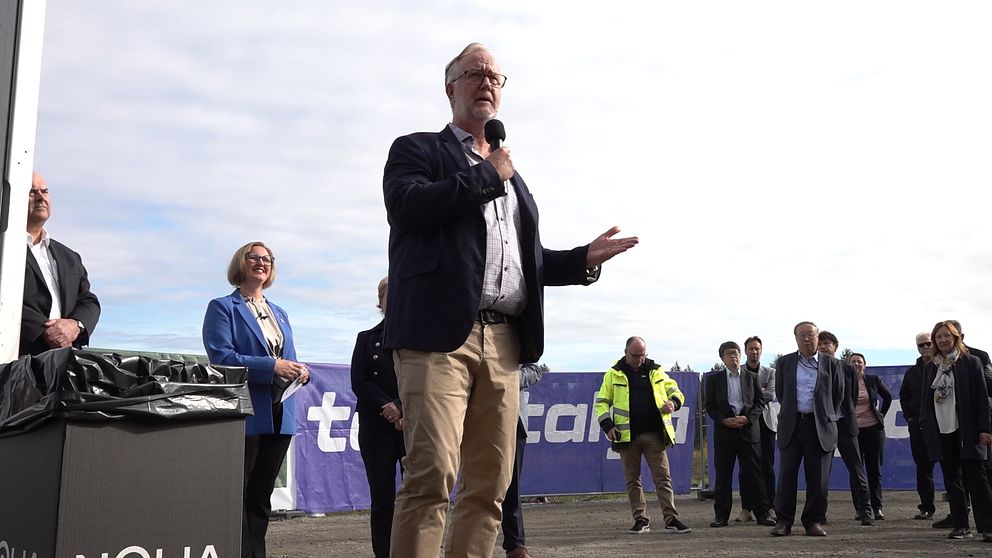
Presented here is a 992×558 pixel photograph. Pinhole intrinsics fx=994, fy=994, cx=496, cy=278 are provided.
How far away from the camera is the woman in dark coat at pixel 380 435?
19.6ft

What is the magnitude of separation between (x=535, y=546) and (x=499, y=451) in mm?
6165

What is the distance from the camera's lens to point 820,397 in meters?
9.90

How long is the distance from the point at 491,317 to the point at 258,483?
8.47 feet

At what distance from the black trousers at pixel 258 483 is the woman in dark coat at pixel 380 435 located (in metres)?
0.67

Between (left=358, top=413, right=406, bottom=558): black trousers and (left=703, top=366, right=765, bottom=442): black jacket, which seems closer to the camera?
(left=358, top=413, right=406, bottom=558): black trousers

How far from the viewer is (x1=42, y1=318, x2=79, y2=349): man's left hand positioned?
14.7ft

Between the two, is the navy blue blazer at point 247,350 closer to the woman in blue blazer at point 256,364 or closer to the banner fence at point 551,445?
the woman in blue blazer at point 256,364

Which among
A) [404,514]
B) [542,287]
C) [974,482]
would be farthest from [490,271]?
[974,482]

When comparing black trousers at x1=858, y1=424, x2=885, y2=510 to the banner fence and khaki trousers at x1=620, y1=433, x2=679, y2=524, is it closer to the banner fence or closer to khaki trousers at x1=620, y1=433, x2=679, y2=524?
the banner fence

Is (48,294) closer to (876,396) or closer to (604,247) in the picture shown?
(604,247)

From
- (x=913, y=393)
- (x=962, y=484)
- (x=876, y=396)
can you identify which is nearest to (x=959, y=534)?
(x=962, y=484)

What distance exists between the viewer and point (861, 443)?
1325 centimetres

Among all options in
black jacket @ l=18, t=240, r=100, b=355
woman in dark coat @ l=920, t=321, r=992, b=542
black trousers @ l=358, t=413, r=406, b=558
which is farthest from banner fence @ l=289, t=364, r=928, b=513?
black jacket @ l=18, t=240, r=100, b=355

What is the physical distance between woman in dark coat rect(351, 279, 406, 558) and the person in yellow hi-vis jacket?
16.4ft
